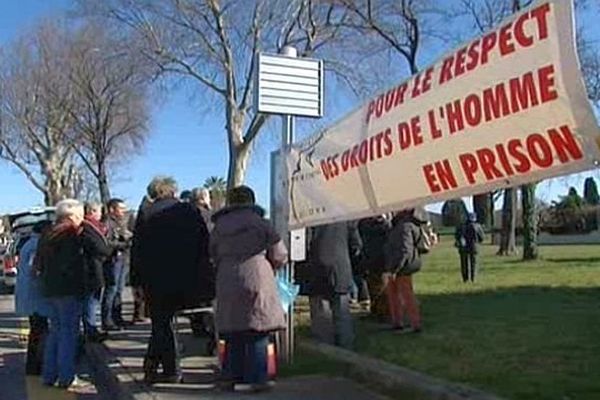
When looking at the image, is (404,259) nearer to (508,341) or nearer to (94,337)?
(508,341)

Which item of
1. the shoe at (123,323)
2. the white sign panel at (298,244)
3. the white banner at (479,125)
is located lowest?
the shoe at (123,323)

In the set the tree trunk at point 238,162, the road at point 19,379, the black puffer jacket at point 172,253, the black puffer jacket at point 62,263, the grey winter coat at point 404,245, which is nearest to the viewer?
the black puffer jacket at point 172,253

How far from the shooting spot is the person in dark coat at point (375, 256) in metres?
11.3

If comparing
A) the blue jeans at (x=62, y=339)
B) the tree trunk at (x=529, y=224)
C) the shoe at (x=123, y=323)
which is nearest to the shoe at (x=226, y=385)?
the blue jeans at (x=62, y=339)

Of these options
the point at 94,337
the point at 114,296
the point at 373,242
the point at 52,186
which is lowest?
the point at 94,337

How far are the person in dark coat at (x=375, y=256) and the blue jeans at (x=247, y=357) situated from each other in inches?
158

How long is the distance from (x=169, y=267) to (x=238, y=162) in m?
26.0

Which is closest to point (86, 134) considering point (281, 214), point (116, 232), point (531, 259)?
point (531, 259)

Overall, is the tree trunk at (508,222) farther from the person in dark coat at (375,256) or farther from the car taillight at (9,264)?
the person in dark coat at (375,256)

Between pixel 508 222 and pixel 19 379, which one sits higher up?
pixel 508 222

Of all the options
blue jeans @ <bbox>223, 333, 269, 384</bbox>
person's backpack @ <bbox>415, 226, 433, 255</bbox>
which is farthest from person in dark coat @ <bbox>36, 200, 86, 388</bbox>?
person's backpack @ <bbox>415, 226, 433, 255</bbox>

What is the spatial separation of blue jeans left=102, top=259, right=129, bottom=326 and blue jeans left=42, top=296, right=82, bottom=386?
304cm

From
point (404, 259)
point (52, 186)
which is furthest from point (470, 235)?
point (52, 186)

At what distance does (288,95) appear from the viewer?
8711 millimetres
